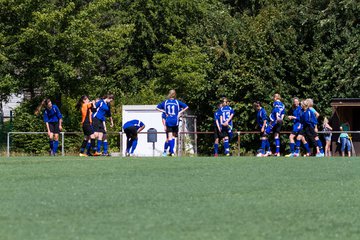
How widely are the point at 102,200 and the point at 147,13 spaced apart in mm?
46375

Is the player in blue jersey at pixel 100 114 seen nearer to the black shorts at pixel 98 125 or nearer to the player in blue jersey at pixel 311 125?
the black shorts at pixel 98 125

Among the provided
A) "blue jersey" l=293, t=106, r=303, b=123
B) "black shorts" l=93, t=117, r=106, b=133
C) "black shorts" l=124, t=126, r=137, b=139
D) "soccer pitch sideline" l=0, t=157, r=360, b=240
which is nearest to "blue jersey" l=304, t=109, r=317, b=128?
"blue jersey" l=293, t=106, r=303, b=123

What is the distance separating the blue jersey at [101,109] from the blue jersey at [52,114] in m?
1.35

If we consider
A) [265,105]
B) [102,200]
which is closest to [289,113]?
[265,105]

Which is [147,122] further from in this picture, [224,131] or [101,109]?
[101,109]

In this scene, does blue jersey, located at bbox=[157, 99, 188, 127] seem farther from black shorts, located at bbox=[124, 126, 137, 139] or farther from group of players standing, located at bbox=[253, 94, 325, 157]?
group of players standing, located at bbox=[253, 94, 325, 157]

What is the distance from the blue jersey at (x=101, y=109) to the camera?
100ft

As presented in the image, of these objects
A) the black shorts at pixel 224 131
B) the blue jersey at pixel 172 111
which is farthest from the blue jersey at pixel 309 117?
the blue jersey at pixel 172 111

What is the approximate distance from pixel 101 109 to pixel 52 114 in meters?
1.68

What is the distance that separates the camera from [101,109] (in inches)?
1205

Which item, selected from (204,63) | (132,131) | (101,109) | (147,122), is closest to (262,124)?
(132,131)

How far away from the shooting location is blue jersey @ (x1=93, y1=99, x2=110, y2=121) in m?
30.5

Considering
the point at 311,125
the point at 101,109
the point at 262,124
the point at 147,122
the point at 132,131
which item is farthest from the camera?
the point at 147,122

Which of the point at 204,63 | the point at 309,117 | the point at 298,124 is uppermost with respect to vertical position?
the point at 204,63
